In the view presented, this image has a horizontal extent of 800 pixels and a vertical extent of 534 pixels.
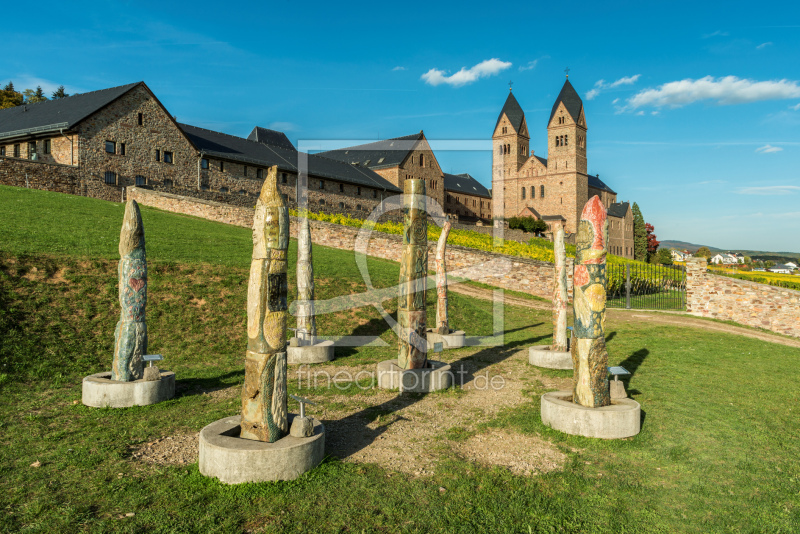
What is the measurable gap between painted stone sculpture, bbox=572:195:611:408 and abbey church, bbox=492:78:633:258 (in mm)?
66624

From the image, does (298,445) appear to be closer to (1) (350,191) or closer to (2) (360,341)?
(2) (360,341)

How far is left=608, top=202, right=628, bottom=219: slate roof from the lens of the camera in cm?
8469

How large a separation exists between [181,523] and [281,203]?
3.20 meters

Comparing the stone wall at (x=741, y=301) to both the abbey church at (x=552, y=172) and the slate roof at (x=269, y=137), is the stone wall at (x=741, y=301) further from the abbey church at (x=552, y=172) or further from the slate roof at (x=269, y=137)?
the abbey church at (x=552, y=172)

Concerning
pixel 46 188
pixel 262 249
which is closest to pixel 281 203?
pixel 262 249

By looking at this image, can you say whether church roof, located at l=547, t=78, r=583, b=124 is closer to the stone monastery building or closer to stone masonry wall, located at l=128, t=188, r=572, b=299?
the stone monastery building

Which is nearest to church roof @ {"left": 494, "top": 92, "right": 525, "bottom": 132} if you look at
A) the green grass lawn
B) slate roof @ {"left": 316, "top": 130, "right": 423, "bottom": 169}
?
slate roof @ {"left": 316, "top": 130, "right": 423, "bottom": 169}

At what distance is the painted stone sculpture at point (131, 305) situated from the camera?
7.50 metres

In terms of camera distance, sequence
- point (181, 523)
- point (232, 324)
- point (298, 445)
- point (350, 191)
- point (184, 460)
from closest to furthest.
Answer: point (181, 523) → point (298, 445) → point (184, 460) → point (232, 324) → point (350, 191)

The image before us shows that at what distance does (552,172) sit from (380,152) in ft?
110

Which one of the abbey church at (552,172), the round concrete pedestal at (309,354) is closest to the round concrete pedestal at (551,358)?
the round concrete pedestal at (309,354)

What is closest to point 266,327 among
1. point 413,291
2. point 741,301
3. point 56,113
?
point 413,291

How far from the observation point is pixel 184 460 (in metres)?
5.42

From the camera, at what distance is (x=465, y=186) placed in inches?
2953
